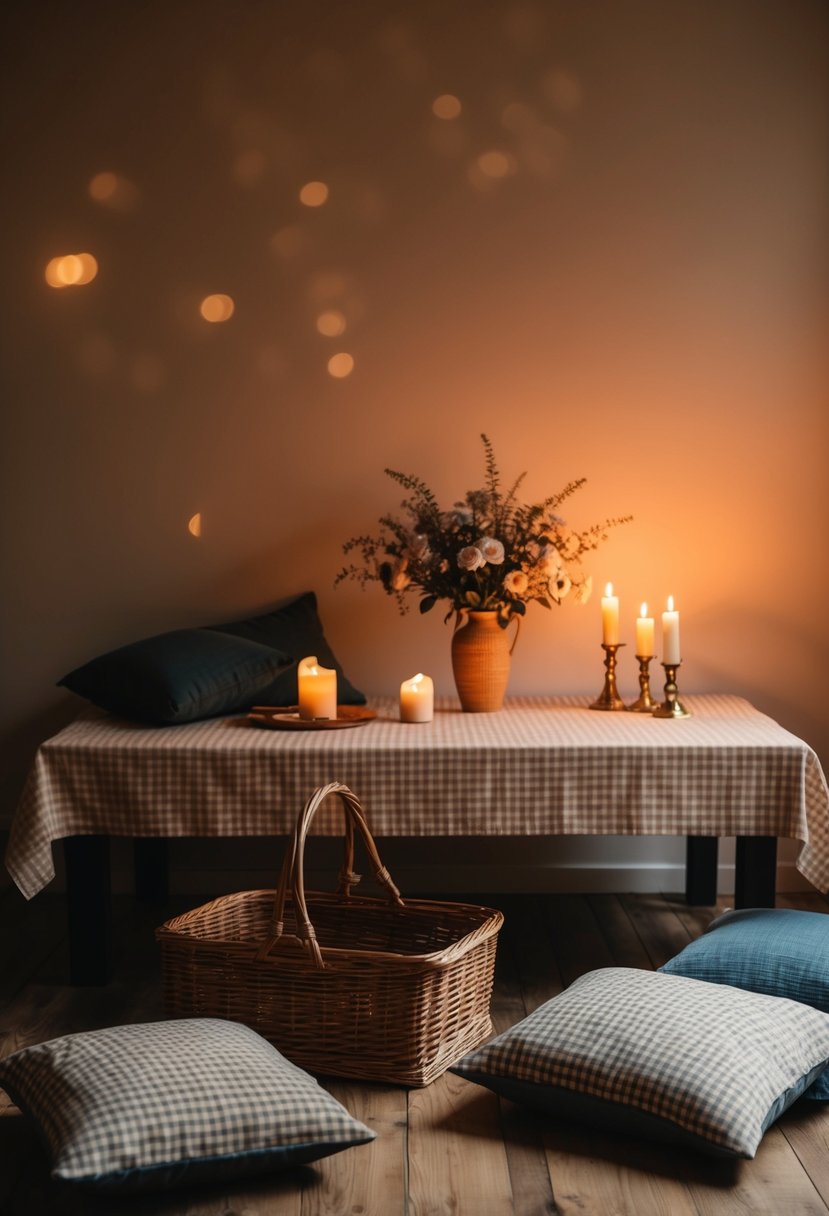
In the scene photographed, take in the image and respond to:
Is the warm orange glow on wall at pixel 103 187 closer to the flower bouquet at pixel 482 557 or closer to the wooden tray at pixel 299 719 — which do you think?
the flower bouquet at pixel 482 557

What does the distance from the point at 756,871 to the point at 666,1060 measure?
3.02 ft

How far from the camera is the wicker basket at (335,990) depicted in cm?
213

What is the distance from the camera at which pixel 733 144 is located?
130 inches

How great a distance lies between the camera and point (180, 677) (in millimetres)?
2828

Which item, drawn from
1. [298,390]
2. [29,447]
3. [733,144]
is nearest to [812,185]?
[733,144]

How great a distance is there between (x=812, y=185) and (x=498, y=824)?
1992mm

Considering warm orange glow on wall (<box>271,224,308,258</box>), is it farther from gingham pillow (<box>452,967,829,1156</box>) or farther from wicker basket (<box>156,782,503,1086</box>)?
gingham pillow (<box>452,967,829,1156</box>)

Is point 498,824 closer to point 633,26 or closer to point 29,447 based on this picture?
point 29,447

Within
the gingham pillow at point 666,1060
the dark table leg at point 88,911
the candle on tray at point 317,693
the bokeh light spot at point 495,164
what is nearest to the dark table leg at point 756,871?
the gingham pillow at point 666,1060

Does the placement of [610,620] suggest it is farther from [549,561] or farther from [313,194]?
[313,194]

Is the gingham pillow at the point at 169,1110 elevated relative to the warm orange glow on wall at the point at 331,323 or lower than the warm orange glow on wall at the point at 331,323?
lower

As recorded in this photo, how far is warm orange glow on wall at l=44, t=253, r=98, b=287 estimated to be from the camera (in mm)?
3311

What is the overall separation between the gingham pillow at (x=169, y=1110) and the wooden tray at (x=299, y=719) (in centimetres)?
95

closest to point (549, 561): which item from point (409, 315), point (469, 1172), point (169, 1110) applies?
point (409, 315)
